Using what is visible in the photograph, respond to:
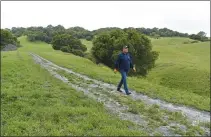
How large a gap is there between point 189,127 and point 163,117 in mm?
1865

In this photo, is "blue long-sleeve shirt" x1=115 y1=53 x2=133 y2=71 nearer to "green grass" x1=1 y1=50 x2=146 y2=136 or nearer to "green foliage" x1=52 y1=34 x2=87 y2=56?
"green grass" x1=1 y1=50 x2=146 y2=136

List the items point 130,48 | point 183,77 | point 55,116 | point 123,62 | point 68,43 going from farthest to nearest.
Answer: point 68,43 < point 183,77 < point 130,48 < point 123,62 < point 55,116

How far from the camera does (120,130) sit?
13.1m

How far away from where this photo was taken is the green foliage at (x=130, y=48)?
2282 inches

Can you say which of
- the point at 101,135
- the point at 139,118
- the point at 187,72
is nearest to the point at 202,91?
the point at 187,72

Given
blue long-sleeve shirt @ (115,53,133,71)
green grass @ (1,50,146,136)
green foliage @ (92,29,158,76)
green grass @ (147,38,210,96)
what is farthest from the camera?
green grass @ (147,38,210,96)

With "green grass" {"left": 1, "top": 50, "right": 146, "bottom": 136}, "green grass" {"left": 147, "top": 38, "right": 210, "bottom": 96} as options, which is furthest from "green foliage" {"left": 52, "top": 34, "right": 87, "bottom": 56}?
"green grass" {"left": 1, "top": 50, "right": 146, "bottom": 136}

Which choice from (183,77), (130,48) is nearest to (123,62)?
(130,48)

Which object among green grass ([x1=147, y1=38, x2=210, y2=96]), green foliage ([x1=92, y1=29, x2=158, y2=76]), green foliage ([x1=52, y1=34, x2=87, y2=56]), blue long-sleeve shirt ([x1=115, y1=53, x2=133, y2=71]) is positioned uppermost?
blue long-sleeve shirt ([x1=115, y1=53, x2=133, y2=71])

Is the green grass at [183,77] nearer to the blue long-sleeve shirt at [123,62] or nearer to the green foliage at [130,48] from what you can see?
the green foliage at [130,48]

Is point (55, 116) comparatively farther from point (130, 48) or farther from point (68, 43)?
point (68, 43)

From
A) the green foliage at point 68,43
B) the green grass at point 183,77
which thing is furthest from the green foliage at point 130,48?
the green foliage at point 68,43

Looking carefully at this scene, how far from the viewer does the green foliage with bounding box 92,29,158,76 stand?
2282 inches

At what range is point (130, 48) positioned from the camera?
56.3 metres
